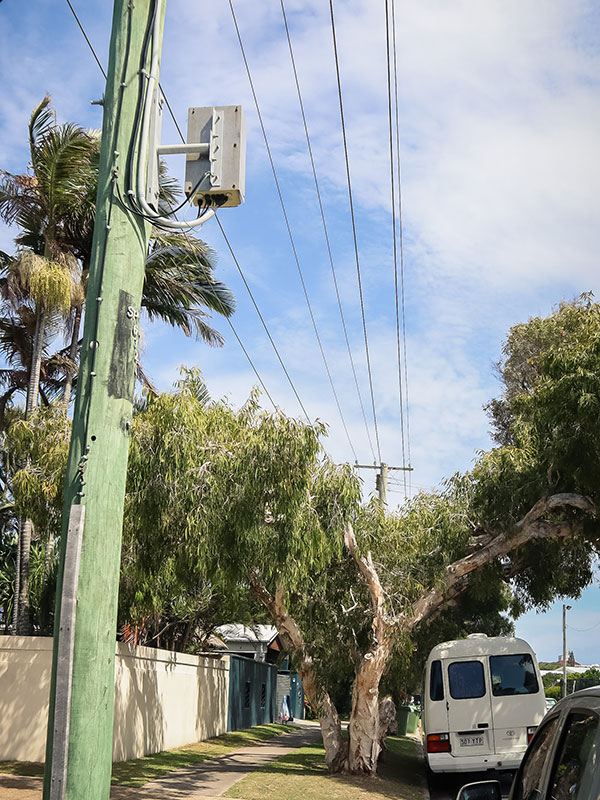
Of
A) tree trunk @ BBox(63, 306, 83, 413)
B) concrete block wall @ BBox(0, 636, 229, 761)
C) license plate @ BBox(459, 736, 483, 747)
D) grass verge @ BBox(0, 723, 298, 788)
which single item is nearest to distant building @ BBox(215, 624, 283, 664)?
grass verge @ BBox(0, 723, 298, 788)

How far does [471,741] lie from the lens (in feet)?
53.4

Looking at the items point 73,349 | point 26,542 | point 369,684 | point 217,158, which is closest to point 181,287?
point 73,349

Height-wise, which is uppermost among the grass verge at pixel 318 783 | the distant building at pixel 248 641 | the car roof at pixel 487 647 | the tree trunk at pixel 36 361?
the tree trunk at pixel 36 361

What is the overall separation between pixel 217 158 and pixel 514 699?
13347 millimetres

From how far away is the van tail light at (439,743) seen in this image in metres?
16.3

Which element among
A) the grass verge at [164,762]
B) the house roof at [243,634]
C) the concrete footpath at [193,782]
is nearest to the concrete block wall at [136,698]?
the grass verge at [164,762]

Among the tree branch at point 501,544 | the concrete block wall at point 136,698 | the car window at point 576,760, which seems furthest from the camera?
the tree branch at point 501,544

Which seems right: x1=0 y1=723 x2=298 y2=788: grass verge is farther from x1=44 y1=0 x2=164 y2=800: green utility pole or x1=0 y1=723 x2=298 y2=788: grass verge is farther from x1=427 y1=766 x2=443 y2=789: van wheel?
x1=44 y1=0 x2=164 y2=800: green utility pole

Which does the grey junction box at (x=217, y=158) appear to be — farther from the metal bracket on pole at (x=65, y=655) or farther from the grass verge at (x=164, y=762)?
the grass verge at (x=164, y=762)

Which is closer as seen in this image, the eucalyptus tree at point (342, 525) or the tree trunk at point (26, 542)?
the eucalyptus tree at point (342, 525)

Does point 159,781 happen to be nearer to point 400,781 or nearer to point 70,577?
point 400,781

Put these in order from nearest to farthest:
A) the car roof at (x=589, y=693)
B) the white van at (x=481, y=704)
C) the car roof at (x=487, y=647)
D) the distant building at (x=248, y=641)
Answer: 1. the car roof at (x=589, y=693)
2. the white van at (x=481, y=704)
3. the car roof at (x=487, y=647)
4. the distant building at (x=248, y=641)

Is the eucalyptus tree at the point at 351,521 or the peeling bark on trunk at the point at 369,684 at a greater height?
the eucalyptus tree at the point at 351,521

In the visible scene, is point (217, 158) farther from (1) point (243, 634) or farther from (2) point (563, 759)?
(1) point (243, 634)
